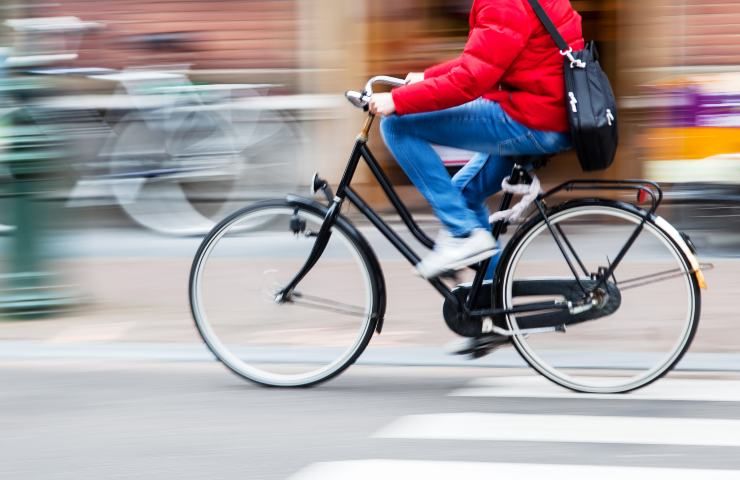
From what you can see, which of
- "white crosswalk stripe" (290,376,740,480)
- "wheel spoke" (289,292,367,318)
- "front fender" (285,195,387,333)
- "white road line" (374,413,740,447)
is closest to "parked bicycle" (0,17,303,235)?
"wheel spoke" (289,292,367,318)

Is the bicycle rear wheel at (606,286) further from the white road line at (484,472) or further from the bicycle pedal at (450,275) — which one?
the white road line at (484,472)

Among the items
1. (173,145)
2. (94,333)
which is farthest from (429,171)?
(173,145)

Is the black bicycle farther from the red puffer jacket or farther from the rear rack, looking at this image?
the red puffer jacket

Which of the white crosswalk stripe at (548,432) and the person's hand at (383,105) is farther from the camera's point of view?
the person's hand at (383,105)

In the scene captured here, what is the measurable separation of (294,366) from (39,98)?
2.37 metres

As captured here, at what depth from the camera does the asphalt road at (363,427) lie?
4508 millimetres

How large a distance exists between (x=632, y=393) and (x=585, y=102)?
4.08 feet

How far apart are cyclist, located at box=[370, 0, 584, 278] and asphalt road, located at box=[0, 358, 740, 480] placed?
2.07ft

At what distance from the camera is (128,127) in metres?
10.5

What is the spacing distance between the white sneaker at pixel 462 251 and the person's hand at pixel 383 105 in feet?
1.83

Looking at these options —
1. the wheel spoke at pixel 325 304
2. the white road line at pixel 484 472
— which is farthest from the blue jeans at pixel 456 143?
the white road line at pixel 484 472

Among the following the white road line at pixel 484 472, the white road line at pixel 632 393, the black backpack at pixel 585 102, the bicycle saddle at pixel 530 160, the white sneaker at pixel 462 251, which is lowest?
the white road line at pixel 632 393

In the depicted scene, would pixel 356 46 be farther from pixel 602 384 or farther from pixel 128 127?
pixel 602 384

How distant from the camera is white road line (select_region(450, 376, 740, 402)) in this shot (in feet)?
17.7
